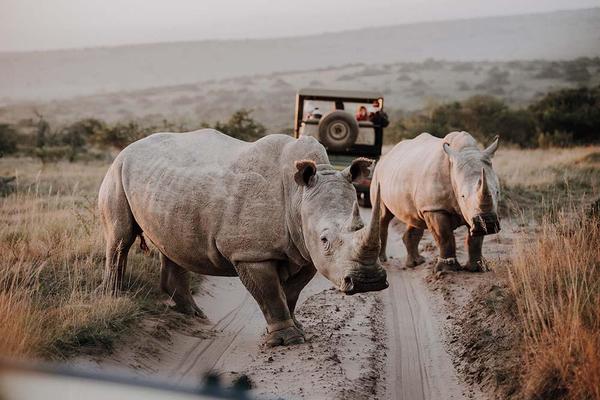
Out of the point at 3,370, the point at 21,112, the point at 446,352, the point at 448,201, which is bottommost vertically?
the point at 21,112

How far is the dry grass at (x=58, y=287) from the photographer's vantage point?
6199 mm

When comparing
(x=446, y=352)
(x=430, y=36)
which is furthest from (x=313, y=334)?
(x=430, y=36)

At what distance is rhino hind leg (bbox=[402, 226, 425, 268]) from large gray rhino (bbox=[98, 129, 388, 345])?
380 cm

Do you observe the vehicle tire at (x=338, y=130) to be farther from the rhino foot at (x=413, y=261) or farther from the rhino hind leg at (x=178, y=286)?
the rhino hind leg at (x=178, y=286)

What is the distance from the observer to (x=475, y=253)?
10.0 metres

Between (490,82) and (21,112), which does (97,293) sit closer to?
(21,112)

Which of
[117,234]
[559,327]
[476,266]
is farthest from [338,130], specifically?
[559,327]

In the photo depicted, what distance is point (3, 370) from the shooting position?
2377 mm

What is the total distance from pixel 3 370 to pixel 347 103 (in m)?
15.5

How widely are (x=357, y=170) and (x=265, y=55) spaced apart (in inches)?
3081

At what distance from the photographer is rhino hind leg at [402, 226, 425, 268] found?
11.3 metres

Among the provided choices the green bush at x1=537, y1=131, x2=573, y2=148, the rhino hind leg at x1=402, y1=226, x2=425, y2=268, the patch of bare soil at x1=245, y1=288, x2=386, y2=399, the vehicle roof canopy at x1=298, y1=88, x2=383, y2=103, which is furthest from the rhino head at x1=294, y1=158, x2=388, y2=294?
the green bush at x1=537, y1=131, x2=573, y2=148

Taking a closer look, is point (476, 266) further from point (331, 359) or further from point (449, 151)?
point (331, 359)

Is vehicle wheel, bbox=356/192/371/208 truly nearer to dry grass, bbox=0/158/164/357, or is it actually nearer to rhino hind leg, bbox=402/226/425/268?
rhino hind leg, bbox=402/226/425/268
